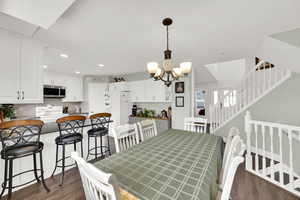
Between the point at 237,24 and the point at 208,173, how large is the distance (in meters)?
1.97

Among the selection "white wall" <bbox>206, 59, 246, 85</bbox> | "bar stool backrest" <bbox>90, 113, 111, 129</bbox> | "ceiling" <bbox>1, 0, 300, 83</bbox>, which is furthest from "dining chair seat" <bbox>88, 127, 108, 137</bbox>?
"white wall" <bbox>206, 59, 246, 85</bbox>

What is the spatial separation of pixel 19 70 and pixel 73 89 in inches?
119

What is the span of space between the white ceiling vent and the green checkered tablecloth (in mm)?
1571

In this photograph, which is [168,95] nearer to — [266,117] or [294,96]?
[266,117]

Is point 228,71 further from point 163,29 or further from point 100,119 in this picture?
point 100,119

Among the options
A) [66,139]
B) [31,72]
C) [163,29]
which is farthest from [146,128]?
[31,72]

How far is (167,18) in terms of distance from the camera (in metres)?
1.56

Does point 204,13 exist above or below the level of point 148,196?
above

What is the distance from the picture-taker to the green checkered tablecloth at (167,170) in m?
0.77

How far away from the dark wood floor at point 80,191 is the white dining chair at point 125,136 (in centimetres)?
87

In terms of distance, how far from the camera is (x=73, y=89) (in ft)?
15.5

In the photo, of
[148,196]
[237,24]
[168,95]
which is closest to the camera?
[148,196]

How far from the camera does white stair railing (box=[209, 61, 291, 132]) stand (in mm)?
2785

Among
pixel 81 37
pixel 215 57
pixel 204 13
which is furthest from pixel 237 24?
pixel 81 37
